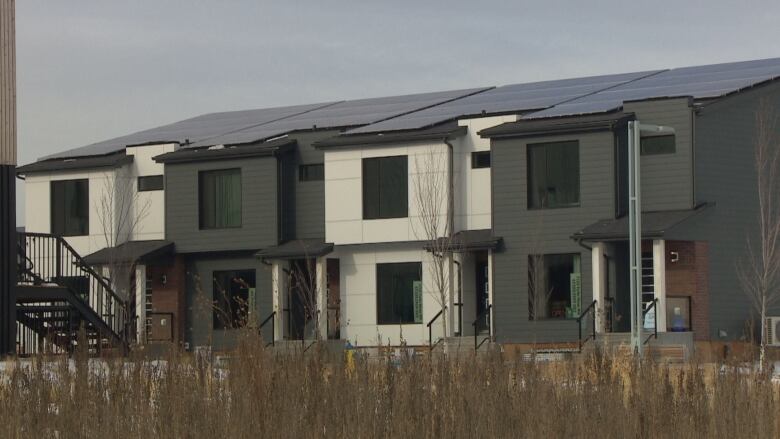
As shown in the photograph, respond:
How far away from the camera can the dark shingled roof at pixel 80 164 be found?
4531cm

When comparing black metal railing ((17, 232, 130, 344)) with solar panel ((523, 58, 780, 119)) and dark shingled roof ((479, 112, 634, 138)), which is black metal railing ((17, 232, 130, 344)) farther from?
solar panel ((523, 58, 780, 119))

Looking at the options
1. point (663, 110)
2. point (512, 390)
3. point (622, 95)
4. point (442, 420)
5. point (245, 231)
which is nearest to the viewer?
point (442, 420)

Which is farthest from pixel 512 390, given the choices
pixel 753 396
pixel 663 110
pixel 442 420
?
pixel 663 110

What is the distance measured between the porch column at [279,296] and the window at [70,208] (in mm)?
7042

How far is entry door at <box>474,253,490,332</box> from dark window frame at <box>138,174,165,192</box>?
1071 centimetres

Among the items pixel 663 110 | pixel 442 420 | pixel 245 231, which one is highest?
pixel 663 110

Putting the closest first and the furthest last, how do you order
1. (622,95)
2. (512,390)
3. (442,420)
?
1. (442,420)
2. (512,390)
3. (622,95)

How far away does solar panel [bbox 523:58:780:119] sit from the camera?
38.3m

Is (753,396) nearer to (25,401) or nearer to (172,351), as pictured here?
(172,351)

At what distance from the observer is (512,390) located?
13.9 m

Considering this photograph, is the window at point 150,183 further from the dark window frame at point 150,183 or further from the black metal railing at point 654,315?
the black metal railing at point 654,315

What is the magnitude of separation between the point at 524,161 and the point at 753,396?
25122mm

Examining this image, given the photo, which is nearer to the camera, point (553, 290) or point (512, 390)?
point (512, 390)

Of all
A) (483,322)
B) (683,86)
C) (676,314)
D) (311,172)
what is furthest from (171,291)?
(683,86)
